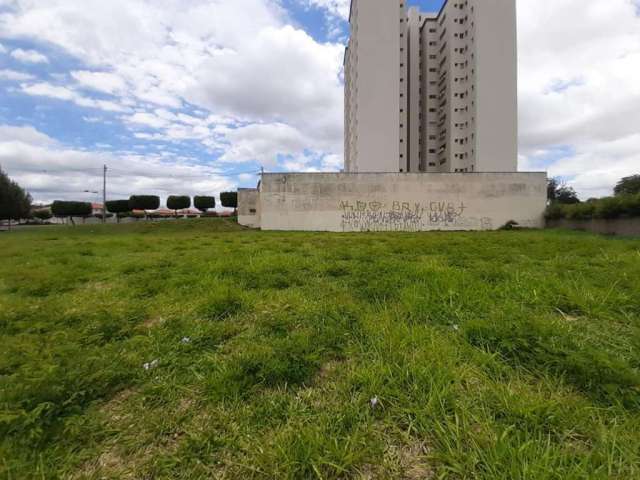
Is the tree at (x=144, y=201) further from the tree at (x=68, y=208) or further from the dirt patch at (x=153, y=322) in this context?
the dirt patch at (x=153, y=322)

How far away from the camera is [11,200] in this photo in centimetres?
3058

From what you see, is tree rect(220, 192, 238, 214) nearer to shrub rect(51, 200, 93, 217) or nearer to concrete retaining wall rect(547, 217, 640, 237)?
shrub rect(51, 200, 93, 217)

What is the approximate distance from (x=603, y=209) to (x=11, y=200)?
171 feet

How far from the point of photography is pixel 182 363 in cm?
198

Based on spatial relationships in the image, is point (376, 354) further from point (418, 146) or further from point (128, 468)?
point (418, 146)

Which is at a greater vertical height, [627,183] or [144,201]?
[627,183]

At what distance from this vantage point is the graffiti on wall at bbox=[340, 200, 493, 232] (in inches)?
771

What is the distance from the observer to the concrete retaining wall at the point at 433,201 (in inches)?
774

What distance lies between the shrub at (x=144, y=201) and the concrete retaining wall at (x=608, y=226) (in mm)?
49876

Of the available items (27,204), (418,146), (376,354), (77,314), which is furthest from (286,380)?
(418,146)

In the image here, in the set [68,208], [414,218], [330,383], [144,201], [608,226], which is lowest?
[330,383]

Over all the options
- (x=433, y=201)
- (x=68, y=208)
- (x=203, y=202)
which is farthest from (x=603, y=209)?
(x=68, y=208)

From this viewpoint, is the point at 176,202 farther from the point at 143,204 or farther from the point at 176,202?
the point at 143,204

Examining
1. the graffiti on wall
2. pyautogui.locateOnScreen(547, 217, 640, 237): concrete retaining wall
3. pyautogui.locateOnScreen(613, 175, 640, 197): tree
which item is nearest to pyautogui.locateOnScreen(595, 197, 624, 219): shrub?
pyautogui.locateOnScreen(547, 217, 640, 237): concrete retaining wall
